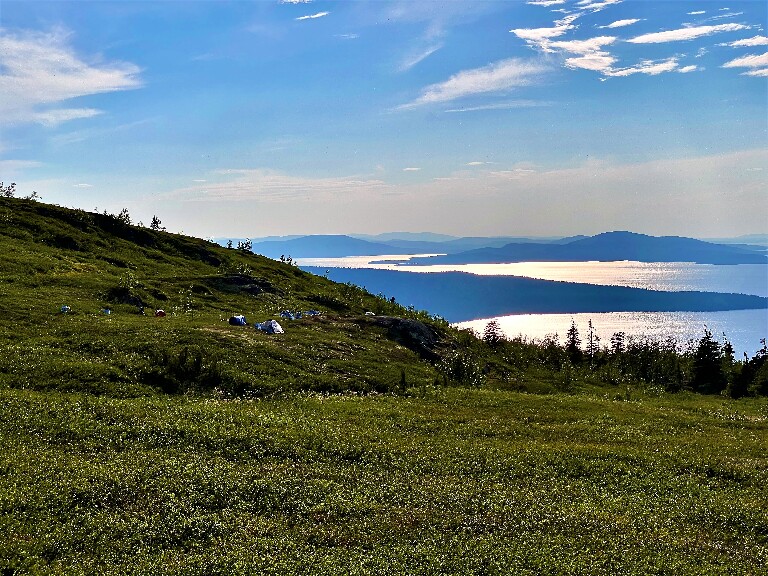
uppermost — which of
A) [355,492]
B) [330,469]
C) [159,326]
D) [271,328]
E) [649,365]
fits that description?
[271,328]

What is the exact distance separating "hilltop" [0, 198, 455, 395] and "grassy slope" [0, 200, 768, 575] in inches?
12.1

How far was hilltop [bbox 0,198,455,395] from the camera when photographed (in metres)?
35.0

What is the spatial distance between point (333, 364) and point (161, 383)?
13881mm

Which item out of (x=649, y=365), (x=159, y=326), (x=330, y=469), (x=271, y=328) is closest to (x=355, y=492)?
(x=330, y=469)

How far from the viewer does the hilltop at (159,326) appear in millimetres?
34969

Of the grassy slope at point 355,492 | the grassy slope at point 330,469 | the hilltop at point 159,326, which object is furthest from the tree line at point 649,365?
the grassy slope at point 355,492

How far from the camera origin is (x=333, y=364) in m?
42.2

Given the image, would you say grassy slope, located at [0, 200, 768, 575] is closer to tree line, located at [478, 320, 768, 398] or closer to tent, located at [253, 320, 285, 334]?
tent, located at [253, 320, 285, 334]

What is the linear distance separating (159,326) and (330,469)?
27238 millimetres

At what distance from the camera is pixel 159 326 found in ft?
144

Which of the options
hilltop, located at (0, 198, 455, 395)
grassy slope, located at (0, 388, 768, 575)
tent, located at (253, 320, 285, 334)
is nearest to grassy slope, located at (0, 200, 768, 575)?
grassy slope, located at (0, 388, 768, 575)

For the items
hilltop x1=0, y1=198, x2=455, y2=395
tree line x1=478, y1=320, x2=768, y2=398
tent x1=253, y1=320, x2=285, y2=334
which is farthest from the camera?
tree line x1=478, y1=320, x2=768, y2=398

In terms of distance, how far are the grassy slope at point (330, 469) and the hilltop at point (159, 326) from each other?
31cm

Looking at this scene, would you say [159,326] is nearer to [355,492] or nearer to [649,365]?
[355,492]
